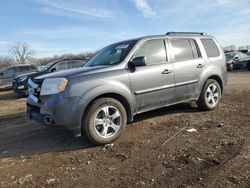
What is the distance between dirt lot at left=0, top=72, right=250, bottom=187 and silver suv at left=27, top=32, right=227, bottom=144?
0.47 metres

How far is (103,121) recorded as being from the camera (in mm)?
5266

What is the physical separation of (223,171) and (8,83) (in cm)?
1708

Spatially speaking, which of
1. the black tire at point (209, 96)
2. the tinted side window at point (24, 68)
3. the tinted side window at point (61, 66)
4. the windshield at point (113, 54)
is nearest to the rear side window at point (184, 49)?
the black tire at point (209, 96)

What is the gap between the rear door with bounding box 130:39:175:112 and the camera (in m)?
5.74

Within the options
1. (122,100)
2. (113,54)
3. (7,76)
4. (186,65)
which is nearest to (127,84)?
(122,100)

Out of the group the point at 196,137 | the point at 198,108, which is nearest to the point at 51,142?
the point at 196,137

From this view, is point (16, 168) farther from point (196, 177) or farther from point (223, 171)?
point (223, 171)

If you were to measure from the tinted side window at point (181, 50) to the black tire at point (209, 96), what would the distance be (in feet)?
2.76

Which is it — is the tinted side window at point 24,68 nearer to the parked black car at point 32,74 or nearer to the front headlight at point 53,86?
the parked black car at point 32,74

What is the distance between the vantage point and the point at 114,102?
5.33 meters

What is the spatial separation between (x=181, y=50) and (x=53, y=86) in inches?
121

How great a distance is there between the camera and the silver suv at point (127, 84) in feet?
16.3

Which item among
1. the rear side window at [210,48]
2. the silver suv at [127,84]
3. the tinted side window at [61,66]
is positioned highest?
the tinted side window at [61,66]

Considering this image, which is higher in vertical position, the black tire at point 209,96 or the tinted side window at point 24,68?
the tinted side window at point 24,68
